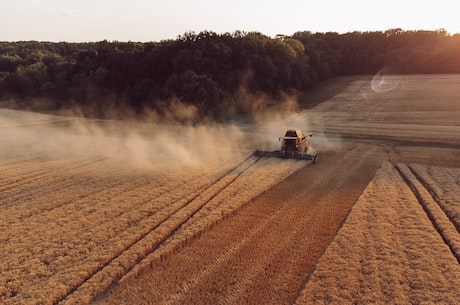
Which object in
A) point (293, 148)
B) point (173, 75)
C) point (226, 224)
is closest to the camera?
point (226, 224)

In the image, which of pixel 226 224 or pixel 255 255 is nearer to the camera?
pixel 255 255

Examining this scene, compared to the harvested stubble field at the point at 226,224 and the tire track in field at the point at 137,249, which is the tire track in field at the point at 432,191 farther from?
the tire track in field at the point at 137,249

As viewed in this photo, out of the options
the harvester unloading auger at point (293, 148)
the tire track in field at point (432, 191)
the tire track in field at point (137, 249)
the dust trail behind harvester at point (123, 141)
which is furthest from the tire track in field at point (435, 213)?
the dust trail behind harvester at point (123, 141)

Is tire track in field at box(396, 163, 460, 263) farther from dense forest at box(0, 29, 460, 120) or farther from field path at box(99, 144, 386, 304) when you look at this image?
dense forest at box(0, 29, 460, 120)

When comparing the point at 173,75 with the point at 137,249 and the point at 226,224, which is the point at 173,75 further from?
the point at 137,249

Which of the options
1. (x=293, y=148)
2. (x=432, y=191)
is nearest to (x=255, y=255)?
(x=432, y=191)

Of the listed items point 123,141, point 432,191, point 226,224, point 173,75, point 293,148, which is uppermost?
point 173,75

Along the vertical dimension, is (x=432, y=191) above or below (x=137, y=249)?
above
